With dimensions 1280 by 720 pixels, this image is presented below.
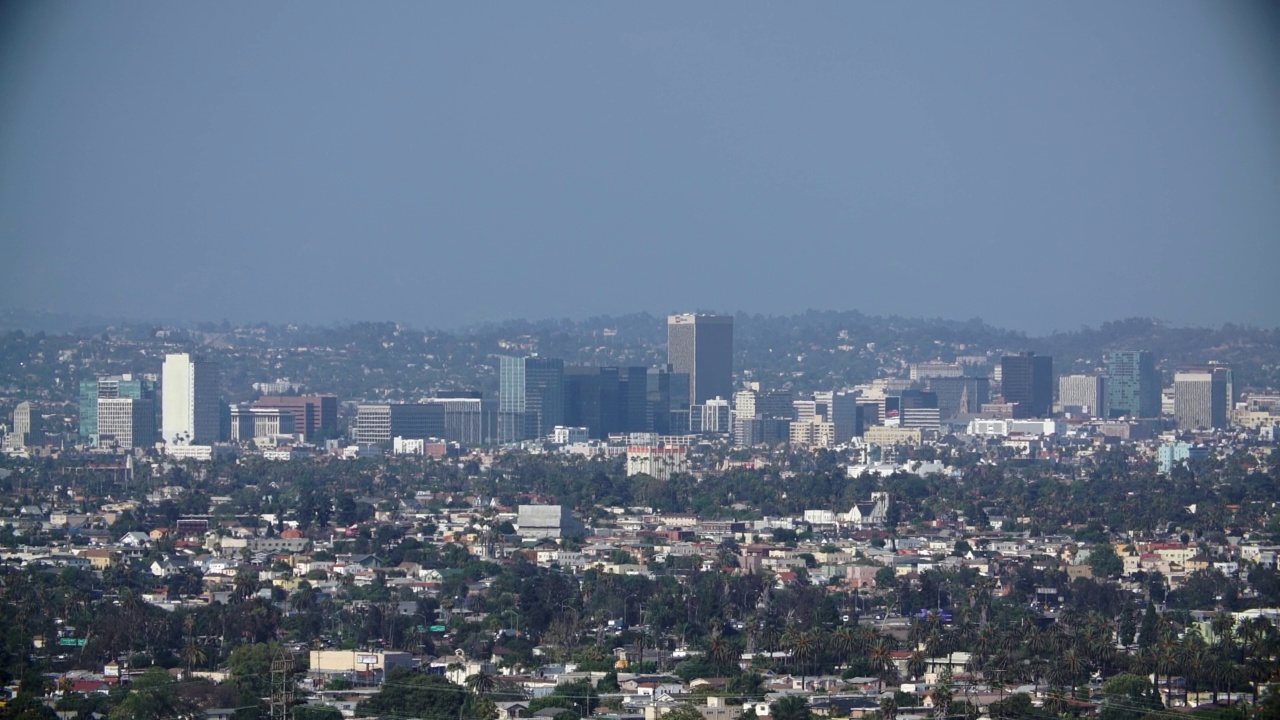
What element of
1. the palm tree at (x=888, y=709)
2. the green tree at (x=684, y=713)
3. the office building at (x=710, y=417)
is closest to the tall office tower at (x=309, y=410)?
Result: the office building at (x=710, y=417)

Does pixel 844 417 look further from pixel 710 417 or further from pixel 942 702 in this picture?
pixel 942 702

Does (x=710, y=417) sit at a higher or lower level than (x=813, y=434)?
higher

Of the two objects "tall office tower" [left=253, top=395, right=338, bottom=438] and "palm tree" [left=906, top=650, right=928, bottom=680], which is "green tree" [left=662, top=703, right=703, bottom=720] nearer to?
"palm tree" [left=906, top=650, right=928, bottom=680]

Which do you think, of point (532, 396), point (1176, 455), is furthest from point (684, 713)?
point (532, 396)

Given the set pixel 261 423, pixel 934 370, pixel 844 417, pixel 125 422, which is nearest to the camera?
pixel 125 422

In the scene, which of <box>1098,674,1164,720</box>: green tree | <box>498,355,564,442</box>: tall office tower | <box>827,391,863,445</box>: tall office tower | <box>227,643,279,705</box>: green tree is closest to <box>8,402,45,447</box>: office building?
<box>498,355,564,442</box>: tall office tower

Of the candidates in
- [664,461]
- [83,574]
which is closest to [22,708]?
[83,574]
